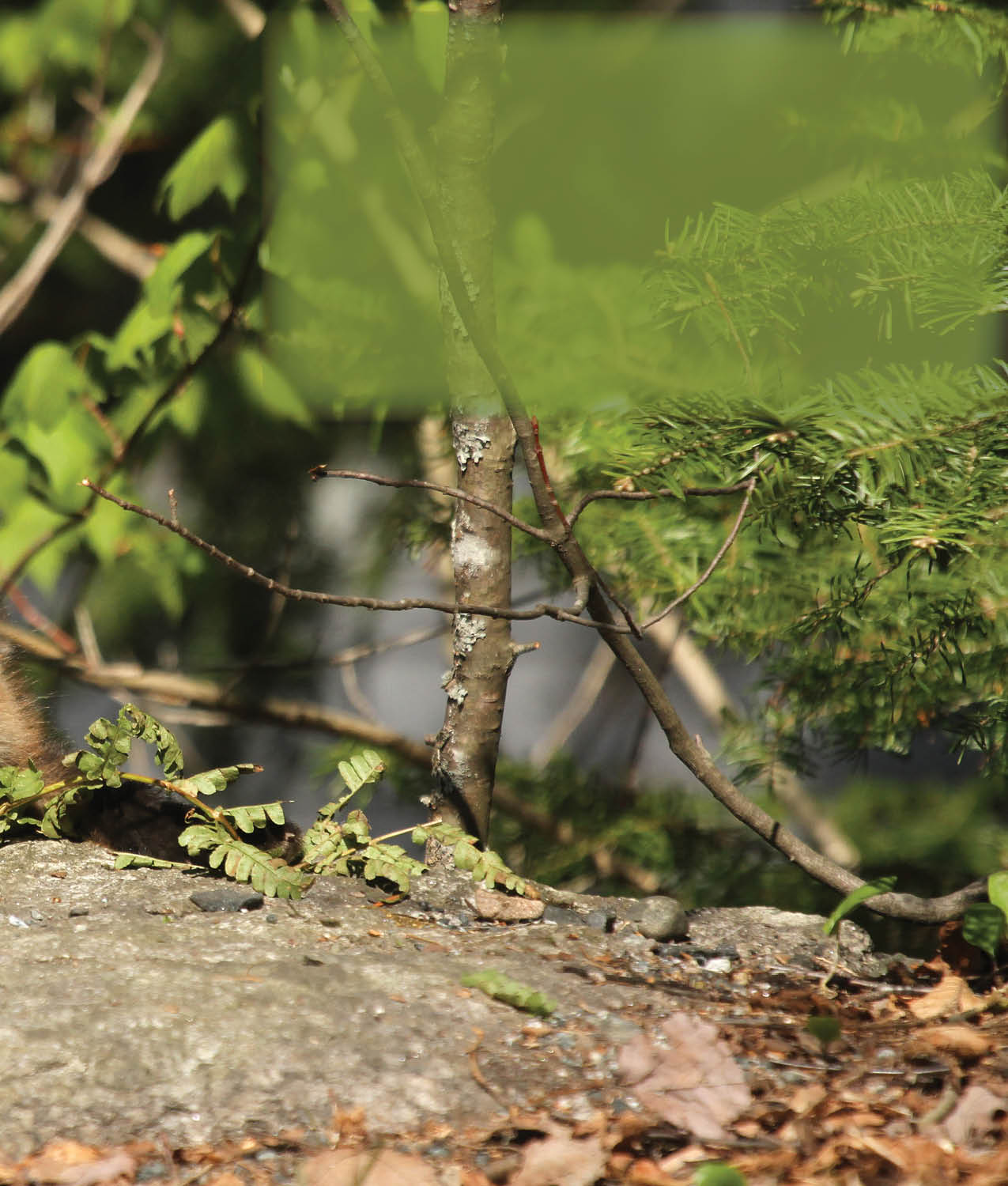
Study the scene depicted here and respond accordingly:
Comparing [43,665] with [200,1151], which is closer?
[200,1151]

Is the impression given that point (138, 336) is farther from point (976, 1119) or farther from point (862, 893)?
point (976, 1119)

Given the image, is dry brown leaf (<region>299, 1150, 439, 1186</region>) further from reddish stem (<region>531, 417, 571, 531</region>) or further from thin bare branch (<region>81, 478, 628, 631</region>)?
reddish stem (<region>531, 417, 571, 531</region>)

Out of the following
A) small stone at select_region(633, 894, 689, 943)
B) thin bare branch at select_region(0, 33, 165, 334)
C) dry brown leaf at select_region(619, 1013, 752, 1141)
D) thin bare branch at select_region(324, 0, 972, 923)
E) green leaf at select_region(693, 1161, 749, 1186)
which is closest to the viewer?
green leaf at select_region(693, 1161, 749, 1186)

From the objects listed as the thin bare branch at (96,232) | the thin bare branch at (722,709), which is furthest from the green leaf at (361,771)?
the thin bare branch at (96,232)

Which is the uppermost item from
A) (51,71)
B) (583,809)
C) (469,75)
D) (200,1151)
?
(51,71)

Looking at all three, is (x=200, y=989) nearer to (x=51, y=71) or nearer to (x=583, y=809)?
(x=583, y=809)

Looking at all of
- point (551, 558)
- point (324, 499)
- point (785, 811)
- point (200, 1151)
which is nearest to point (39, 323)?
point (324, 499)

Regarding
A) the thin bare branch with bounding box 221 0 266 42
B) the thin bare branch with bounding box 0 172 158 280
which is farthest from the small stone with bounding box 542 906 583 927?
the thin bare branch with bounding box 221 0 266 42
